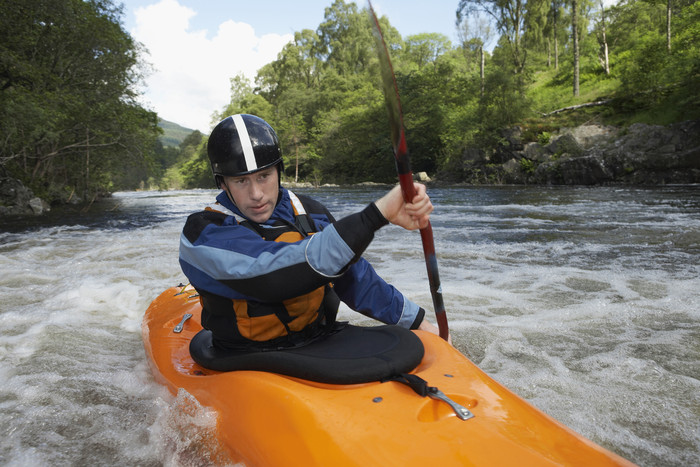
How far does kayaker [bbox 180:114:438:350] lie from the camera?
169 centimetres

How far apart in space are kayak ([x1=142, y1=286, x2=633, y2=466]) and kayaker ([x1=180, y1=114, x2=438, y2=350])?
0.83 feet

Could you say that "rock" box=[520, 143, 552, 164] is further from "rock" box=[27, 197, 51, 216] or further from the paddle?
the paddle

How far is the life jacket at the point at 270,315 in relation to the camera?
202cm

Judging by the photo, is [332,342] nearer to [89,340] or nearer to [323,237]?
[323,237]

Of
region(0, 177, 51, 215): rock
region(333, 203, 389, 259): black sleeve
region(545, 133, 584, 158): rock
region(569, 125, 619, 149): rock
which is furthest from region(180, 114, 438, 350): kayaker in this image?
region(569, 125, 619, 149): rock

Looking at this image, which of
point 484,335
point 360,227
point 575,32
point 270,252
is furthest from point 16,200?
point 575,32

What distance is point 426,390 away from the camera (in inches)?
68.8

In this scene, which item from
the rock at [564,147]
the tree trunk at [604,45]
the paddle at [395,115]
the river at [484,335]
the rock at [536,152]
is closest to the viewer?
the paddle at [395,115]

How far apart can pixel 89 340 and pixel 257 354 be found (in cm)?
276

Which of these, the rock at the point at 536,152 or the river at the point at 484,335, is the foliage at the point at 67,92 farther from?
the rock at the point at 536,152

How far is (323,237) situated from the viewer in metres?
1.69

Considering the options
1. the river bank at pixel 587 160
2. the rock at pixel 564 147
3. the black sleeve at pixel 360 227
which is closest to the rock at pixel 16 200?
the river bank at pixel 587 160

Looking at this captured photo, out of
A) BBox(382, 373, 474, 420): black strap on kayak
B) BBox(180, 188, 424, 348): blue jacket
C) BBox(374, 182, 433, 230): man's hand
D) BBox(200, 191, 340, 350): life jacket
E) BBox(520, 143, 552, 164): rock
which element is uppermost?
BBox(520, 143, 552, 164): rock

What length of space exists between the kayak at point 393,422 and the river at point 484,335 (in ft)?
1.06
